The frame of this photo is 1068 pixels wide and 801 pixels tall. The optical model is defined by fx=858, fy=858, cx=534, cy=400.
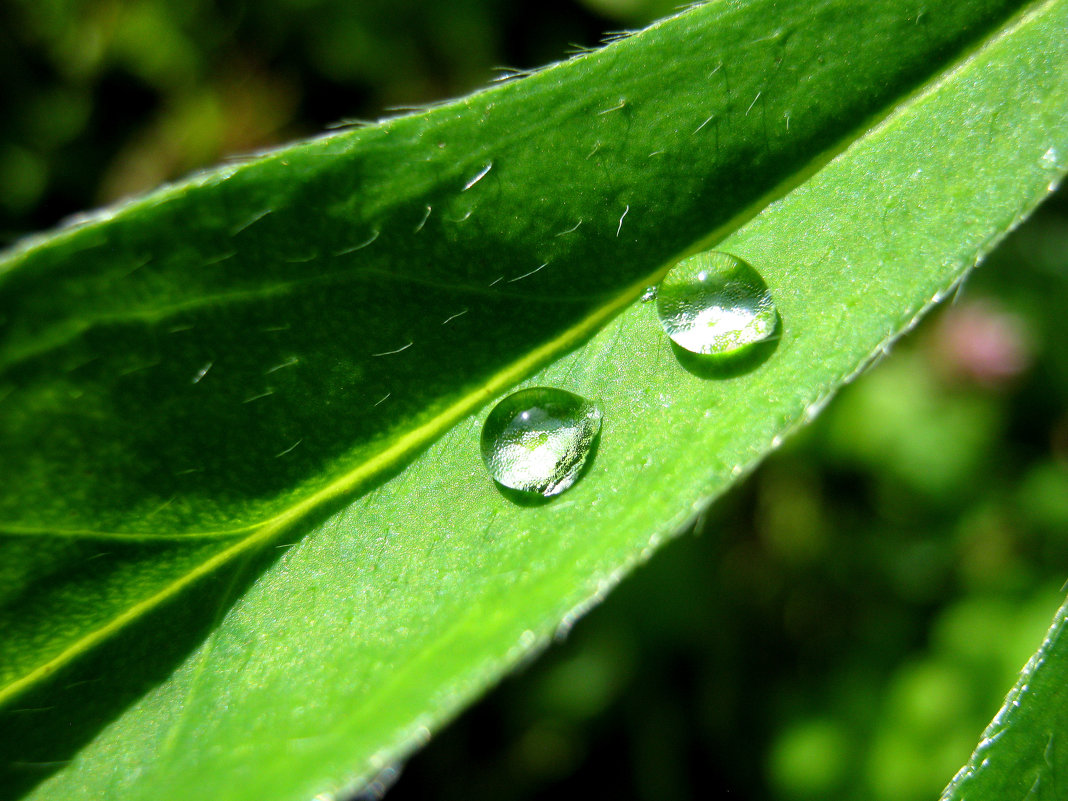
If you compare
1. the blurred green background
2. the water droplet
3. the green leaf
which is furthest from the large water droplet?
the blurred green background

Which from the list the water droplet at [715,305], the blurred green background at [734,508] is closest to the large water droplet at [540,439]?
the water droplet at [715,305]

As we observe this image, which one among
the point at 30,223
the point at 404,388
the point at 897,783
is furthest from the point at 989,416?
the point at 30,223

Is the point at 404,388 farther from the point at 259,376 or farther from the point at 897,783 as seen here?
the point at 897,783

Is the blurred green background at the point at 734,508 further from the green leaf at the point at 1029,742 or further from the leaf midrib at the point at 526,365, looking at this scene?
the green leaf at the point at 1029,742

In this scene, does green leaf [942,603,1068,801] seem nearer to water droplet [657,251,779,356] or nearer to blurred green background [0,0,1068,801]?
Answer: water droplet [657,251,779,356]

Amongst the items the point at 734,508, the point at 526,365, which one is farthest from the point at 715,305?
the point at 734,508
